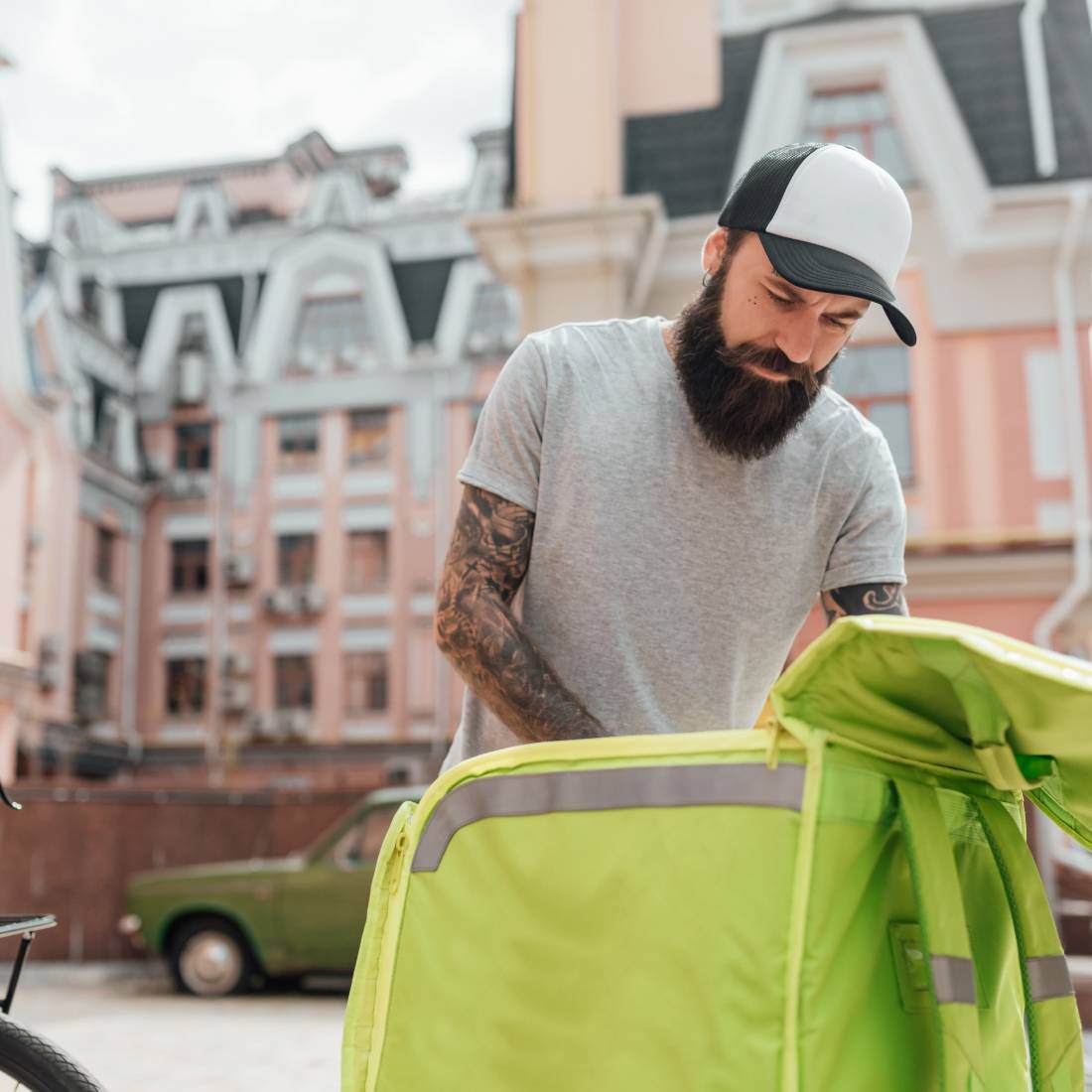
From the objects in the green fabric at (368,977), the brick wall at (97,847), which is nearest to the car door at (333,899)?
the brick wall at (97,847)

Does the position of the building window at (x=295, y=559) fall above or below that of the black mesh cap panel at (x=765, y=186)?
above

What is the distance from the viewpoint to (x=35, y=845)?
42.2 feet

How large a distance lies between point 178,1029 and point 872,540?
7555mm

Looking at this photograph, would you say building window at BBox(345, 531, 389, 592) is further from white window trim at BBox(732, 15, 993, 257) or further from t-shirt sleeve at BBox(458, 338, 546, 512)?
t-shirt sleeve at BBox(458, 338, 546, 512)

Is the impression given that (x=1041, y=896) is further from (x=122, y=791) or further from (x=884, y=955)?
(x=122, y=791)

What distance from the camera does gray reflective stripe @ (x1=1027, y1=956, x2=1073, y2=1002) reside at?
1.34 meters

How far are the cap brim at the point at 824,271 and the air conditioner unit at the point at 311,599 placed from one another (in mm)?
27256

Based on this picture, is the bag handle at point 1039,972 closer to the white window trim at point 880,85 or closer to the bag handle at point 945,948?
the bag handle at point 945,948

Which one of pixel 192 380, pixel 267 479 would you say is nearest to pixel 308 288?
pixel 192 380

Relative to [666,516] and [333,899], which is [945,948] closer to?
[666,516]

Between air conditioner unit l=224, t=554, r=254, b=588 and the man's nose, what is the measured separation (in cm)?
2809

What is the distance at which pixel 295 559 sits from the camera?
96.7ft

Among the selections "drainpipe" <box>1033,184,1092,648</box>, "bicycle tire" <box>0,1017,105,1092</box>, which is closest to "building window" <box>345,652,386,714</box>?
"drainpipe" <box>1033,184,1092,648</box>

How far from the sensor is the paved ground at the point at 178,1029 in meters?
6.55
